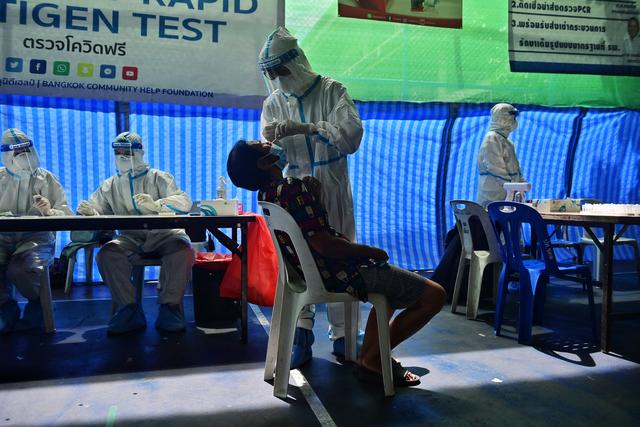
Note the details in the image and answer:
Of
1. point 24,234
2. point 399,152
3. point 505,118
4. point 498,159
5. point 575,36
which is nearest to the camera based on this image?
point 24,234

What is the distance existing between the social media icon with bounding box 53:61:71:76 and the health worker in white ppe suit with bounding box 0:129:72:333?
76cm

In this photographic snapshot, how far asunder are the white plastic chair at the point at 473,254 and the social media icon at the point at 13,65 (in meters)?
3.87

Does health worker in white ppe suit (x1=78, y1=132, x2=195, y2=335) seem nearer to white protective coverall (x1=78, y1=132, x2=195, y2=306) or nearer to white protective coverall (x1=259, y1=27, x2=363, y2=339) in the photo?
white protective coverall (x1=78, y1=132, x2=195, y2=306)

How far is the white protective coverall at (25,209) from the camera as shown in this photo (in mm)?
3697

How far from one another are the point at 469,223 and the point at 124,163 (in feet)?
9.17

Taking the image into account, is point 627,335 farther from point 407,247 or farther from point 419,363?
point 407,247

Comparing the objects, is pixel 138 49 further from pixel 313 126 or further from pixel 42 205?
pixel 313 126

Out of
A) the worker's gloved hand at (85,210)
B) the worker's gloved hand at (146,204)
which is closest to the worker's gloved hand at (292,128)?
the worker's gloved hand at (146,204)

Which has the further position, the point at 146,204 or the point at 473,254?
the point at 473,254

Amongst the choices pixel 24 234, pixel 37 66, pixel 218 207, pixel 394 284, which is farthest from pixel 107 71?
pixel 394 284

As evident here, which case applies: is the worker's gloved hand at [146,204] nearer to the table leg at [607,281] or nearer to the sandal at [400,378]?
the sandal at [400,378]

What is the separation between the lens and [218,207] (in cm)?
342

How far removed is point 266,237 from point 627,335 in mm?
2621

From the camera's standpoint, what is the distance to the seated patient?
2299mm
